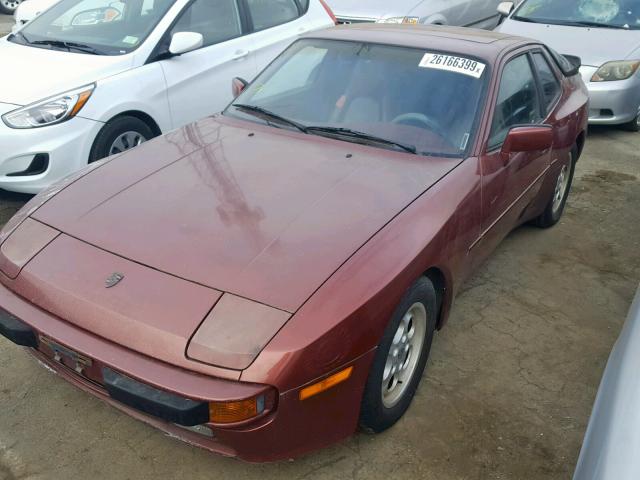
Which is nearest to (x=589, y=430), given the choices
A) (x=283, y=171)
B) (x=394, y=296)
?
(x=394, y=296)

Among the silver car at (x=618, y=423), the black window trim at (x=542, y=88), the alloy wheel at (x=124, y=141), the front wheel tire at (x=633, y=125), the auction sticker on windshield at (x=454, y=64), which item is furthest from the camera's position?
the front wheel tire at (x=633, y=125)

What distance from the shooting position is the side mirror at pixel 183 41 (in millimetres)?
4492

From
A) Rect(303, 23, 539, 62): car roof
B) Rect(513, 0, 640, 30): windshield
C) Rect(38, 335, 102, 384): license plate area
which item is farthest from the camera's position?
Rect(513, 0, 640, 30): windshield

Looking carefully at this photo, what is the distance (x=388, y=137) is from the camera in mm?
3037

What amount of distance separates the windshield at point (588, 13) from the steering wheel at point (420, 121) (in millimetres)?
4695

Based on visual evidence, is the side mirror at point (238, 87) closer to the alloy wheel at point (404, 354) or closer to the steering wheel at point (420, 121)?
the steering wheel at point (420, 121)

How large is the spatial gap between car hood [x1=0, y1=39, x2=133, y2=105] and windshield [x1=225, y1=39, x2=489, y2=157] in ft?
4.44

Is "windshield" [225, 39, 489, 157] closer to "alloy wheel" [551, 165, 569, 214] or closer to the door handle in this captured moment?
"alloy wheel" [551, 165, 569, 214]

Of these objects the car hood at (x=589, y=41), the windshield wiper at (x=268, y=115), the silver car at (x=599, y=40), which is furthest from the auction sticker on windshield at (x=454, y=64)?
the car hood at (x=589, y=41)

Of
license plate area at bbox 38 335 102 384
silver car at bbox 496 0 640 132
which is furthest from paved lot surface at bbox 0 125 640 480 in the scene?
silver car at bbox 496 0 640 132

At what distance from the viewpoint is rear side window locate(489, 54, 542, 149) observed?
318 cm

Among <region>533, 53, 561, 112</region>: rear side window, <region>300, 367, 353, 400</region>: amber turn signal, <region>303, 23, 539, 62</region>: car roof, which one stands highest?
<region>303, 23, 539, 62</region>: car roof

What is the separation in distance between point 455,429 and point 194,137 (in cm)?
189

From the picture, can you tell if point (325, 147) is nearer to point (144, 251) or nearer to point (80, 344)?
point (144, 251)
